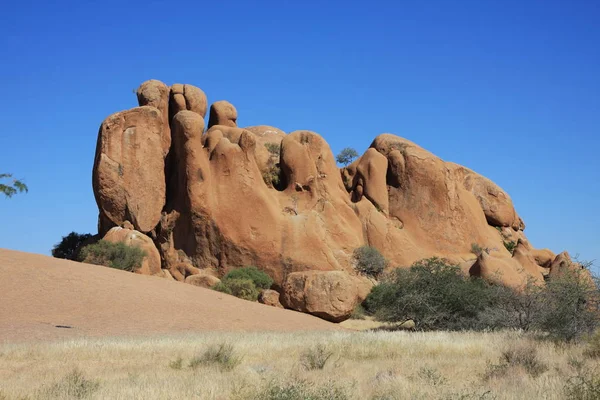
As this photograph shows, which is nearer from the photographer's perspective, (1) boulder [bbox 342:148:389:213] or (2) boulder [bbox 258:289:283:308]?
(2) boulder [bbox 258:289:283:308]

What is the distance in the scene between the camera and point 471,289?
26938 mm

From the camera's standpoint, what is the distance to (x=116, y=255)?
115 feet

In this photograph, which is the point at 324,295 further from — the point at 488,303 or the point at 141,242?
the point at 141,242

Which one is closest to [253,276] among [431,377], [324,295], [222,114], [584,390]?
[324,295]

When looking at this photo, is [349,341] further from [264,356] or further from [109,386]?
[109,386]

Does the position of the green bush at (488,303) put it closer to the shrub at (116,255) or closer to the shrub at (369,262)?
the shrub at (369,262)

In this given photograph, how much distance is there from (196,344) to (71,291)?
1024cm

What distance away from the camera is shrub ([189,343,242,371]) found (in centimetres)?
1348

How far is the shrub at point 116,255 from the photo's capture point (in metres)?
34.8

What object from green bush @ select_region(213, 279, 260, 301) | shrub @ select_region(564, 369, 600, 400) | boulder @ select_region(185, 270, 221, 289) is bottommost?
shrub @ select_region(564, 369, 600, 400)

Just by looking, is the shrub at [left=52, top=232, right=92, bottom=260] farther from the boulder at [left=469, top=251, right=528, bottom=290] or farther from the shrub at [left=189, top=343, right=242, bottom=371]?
the shrub at [left=189, top=343, right=242, bottom=371]

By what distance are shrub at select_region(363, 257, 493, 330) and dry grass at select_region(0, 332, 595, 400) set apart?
714 centimetres

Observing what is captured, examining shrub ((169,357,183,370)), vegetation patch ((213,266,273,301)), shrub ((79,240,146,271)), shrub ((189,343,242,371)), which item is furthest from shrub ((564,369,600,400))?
shrub ((79,240,146,271))

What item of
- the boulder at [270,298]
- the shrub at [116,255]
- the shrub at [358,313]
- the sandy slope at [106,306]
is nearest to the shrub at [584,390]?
the sandy slope at [106,306]
